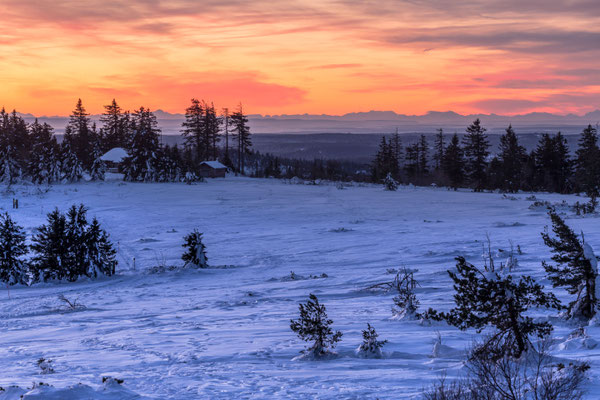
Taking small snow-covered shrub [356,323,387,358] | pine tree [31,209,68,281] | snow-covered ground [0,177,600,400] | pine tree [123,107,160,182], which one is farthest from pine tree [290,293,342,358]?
pine tree [123,107,160,182]

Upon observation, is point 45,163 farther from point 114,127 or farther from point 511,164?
point 511,164

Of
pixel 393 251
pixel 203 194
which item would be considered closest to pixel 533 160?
pixel 203 194

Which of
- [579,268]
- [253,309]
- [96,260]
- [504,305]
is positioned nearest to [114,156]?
[96,260]

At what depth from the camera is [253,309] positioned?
408 inches

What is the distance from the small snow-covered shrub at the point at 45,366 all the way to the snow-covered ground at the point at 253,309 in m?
0.12

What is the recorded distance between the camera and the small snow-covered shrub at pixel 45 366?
6547mm

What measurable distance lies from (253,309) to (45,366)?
170 inches

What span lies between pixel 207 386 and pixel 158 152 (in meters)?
51.9

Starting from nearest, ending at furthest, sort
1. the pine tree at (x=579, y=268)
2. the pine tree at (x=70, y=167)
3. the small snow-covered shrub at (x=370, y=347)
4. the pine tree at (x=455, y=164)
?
the small snow-covered shrub at (x=370, y=347), the pine tree at (x=579, y=268), the pine tree at (x=70, y=167), the pine tree at (x=455, y=164)

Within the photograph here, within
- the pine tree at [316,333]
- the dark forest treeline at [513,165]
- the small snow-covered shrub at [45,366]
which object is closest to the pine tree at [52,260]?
the small snow-covered shrub at [45,366]

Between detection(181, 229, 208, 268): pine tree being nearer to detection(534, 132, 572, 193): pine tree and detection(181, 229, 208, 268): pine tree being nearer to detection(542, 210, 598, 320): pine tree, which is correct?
detection(542, 210, 598, 320): pine tree

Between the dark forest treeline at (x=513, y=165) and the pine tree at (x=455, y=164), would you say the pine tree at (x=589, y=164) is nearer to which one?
the dark forest treeline at (x=513, y=165)

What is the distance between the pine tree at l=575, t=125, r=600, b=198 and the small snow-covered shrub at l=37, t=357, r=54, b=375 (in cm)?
4377

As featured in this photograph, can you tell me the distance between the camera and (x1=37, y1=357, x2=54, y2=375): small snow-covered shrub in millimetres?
6547
